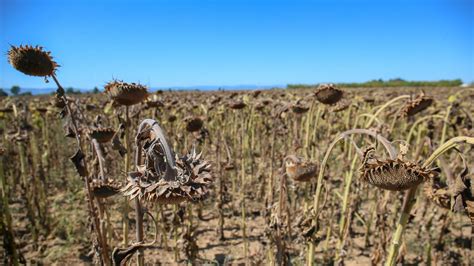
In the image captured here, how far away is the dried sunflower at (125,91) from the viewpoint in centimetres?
201

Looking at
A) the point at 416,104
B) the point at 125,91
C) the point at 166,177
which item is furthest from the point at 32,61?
the point at 416,104

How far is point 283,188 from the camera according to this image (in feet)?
8.20

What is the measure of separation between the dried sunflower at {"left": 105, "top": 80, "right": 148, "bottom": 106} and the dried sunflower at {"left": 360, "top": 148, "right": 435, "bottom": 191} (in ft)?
4.32

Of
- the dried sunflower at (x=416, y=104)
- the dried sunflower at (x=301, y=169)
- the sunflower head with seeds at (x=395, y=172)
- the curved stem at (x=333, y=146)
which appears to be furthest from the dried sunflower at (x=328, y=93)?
the sunflower head with seeds at (x=395, y=172)

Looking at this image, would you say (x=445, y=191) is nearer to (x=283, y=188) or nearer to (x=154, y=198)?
(x=283, y=188)

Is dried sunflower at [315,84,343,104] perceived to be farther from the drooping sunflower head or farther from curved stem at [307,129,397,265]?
curved stem at [307,129,397,265]

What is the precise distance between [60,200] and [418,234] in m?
6.01

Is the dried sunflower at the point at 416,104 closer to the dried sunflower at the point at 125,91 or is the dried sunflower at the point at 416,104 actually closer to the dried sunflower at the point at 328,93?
the dried sunflower at the point at 328,93

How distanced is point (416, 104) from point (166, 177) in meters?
2.25

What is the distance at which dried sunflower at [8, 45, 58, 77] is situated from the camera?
6.57ft

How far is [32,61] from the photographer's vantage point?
2061 mm

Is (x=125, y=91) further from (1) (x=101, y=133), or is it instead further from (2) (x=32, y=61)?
(1) (x=101, y=133)

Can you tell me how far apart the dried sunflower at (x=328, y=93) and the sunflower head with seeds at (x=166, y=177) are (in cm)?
230

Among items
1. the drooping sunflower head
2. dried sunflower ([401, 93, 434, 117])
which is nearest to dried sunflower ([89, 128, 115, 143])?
the drooping sunflower head
